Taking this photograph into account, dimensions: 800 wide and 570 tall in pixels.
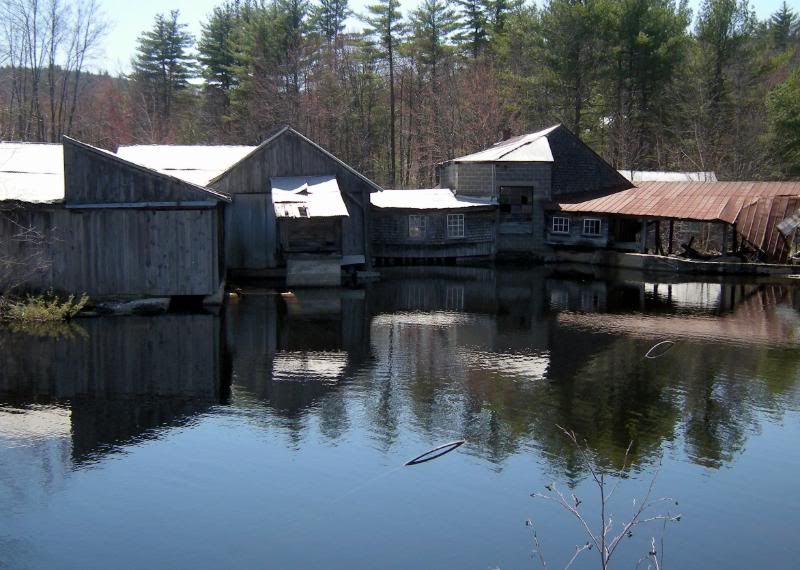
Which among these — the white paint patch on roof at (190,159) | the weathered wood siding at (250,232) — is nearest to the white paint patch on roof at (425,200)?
the white paint patch on roof at (190,159)

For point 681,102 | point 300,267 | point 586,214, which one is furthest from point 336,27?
point 300,267

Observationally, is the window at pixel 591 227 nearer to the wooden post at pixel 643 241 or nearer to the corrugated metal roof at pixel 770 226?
the wooden post at pixel 643 241

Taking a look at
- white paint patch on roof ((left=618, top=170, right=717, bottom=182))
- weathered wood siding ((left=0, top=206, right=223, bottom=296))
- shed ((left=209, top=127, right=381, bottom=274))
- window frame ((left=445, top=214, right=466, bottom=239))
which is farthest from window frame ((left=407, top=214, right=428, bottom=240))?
weathered wood siding ((left=0, top=206, right=223, bottom=296))

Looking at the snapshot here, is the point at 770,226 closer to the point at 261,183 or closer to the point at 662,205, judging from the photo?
the point at 662,205

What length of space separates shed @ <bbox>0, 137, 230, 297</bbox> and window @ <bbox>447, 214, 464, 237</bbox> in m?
15.8

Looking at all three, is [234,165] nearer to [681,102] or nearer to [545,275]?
[545,275]

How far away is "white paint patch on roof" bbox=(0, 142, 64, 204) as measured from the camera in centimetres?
2164

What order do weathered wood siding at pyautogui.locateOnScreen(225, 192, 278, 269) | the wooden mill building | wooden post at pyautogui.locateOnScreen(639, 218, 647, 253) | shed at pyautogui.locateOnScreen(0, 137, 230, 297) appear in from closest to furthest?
shed at pyautogui.locateOnScreen(0, 137, 230, 297), the wooden mill building, weathered wood siding at pyautogui.locateOnScreen(225, 192, 278, 269), wooden post at pyautogui.locateOnScreen(639, 218, 647, 253)

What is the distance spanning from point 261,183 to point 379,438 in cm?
1812

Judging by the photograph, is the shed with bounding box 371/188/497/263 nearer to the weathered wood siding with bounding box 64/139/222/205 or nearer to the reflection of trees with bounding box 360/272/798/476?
the reflection of trees with bounding box 360/272/798/476

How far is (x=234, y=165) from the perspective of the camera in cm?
2880

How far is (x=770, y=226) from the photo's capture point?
32156 mm

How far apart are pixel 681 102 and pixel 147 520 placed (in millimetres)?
44798

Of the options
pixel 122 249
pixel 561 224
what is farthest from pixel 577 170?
pixel 122 249
